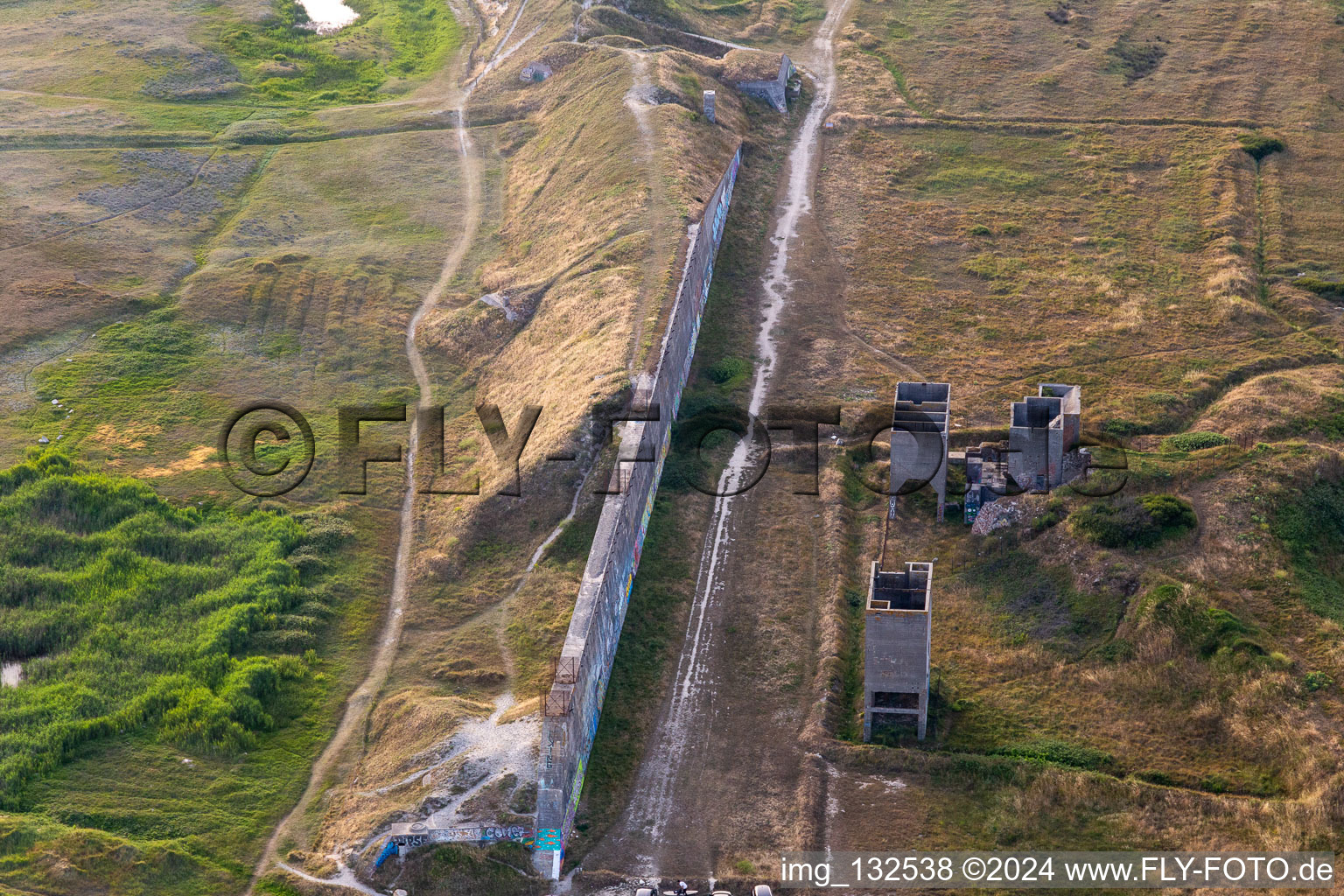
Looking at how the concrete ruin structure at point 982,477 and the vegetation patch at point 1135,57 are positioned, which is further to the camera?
the vegetation patch at point 1135,57

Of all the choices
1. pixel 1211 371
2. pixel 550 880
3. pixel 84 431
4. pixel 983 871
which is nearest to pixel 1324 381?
pixel 1211 371

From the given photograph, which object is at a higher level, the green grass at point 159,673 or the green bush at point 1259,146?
the green bush at point 1259,146

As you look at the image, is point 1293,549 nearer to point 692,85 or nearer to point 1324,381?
point 1324,381

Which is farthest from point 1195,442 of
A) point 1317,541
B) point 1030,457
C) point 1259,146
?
point 1259,146

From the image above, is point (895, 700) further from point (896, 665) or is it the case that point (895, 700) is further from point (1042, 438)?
point (1042, 438)

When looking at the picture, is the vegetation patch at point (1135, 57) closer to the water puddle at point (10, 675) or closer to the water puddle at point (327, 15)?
the water puddle at point (327, 15)

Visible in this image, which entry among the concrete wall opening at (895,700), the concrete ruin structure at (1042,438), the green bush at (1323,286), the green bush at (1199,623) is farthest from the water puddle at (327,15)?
the green bush at (1199,623)

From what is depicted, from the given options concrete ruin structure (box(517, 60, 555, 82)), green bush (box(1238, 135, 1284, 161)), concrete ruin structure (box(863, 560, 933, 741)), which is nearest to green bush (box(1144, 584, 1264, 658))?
concrete ruin structure (box(863, 560, 933, 741))
